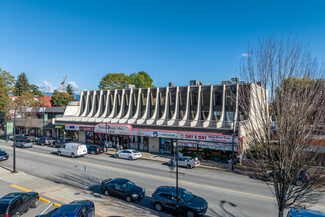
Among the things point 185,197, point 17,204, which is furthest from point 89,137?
point 185,197

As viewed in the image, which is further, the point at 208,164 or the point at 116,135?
the point at 116,135

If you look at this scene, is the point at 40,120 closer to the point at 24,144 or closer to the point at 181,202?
the point at 24,144

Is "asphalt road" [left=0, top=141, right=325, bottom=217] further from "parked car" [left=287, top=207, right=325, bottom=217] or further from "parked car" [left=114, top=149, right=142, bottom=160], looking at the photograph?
"parked car" [left=287, top=207, right=325, bottom=217]

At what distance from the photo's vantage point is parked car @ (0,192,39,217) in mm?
12106

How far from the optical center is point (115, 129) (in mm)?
36844

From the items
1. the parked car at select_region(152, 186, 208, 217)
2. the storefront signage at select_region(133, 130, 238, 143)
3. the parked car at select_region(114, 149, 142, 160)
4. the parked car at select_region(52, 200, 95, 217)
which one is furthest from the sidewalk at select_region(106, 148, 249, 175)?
the parked car at select_region(52, 200, 95, 217)

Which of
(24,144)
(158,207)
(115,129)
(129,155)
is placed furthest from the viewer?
(24,144)

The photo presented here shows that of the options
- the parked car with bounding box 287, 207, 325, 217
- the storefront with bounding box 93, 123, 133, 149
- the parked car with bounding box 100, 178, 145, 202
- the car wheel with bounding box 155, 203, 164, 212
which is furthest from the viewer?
the storefront with bounding box 93, 123, 133, 149

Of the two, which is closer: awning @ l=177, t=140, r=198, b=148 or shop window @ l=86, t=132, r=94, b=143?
awning @ l=177, t=140, r=198, b=148

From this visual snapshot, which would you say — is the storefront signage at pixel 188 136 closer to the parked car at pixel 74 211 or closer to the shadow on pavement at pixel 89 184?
the shadow on pavement at pixel 89 184

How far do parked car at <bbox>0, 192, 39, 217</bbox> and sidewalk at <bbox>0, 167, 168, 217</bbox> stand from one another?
69.5 inches

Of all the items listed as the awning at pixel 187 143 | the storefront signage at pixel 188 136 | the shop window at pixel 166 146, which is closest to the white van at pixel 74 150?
the storefront signage at pixel 188 136

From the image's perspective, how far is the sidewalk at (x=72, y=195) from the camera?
14070mm

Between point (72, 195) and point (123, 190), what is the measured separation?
13.8 ft
